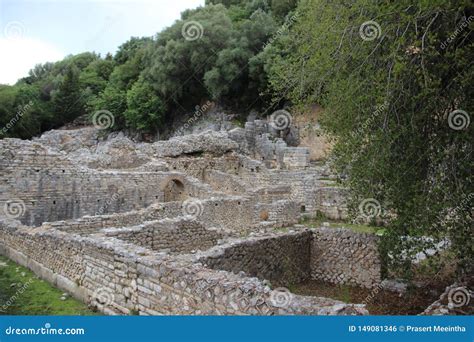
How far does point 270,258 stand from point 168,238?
2.24m

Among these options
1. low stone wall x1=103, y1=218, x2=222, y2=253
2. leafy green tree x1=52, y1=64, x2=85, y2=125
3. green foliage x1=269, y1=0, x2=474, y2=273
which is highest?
leafy green tree x1=52, y1=64, x2=85, y2=125

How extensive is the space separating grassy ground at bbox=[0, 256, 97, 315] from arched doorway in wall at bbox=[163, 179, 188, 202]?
10359 mm

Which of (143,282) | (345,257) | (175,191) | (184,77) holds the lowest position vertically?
(345,257)

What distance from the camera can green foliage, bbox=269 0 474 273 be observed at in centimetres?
585

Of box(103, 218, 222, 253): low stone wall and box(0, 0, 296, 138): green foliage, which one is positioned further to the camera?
box(0, 0, 296, 138): green foliage

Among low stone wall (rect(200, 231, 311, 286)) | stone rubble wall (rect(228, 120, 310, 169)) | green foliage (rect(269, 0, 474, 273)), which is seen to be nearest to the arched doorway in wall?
stone rubble wall (rect(228, 120, 310, 169))

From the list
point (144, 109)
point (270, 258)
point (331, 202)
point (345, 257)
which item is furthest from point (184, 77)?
point (270, 258)

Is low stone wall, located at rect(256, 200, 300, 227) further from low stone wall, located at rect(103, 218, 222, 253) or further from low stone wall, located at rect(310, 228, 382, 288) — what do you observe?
low stone wall, located at rect(103, 218, 222, 253)

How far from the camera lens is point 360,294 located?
28.2ft

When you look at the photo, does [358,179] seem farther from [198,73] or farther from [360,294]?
[198,73]

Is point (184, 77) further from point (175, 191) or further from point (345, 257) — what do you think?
point (345, 257)

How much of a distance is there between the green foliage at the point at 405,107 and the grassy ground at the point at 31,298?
498 cm

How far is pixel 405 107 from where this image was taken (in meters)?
6.17

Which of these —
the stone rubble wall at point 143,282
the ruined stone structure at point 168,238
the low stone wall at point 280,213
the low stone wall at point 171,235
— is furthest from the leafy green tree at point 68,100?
the low stone wall at point 171,235
